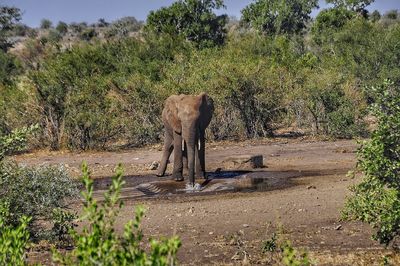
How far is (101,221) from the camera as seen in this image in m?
3.95

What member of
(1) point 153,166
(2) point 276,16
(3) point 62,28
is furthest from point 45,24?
(1) point 153,166

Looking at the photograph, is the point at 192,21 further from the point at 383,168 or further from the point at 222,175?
the point at 383,168

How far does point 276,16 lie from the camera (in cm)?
6338

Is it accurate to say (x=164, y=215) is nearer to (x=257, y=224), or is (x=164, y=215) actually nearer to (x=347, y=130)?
(x=257, y=224)

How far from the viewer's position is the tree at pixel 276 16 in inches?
2469

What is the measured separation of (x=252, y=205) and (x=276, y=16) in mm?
51254

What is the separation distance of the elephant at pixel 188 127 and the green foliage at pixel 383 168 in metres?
8.93

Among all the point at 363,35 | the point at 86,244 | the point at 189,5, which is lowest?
the point at 86,244

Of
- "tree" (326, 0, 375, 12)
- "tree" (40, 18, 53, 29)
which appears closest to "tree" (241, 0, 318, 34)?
"tree" (326, 0, 375, 12)

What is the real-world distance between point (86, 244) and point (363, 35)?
37892 millimetres

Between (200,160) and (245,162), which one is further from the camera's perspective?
(245,162)

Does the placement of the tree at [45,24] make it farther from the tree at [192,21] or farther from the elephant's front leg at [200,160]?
the elephant's front leg at [200,160]

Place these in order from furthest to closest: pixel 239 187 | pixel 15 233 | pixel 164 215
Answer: pixel 239 187 < pixel 164 215 < pixel 15 233

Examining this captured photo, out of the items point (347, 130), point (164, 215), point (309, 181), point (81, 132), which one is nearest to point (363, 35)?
point (347, 130)
